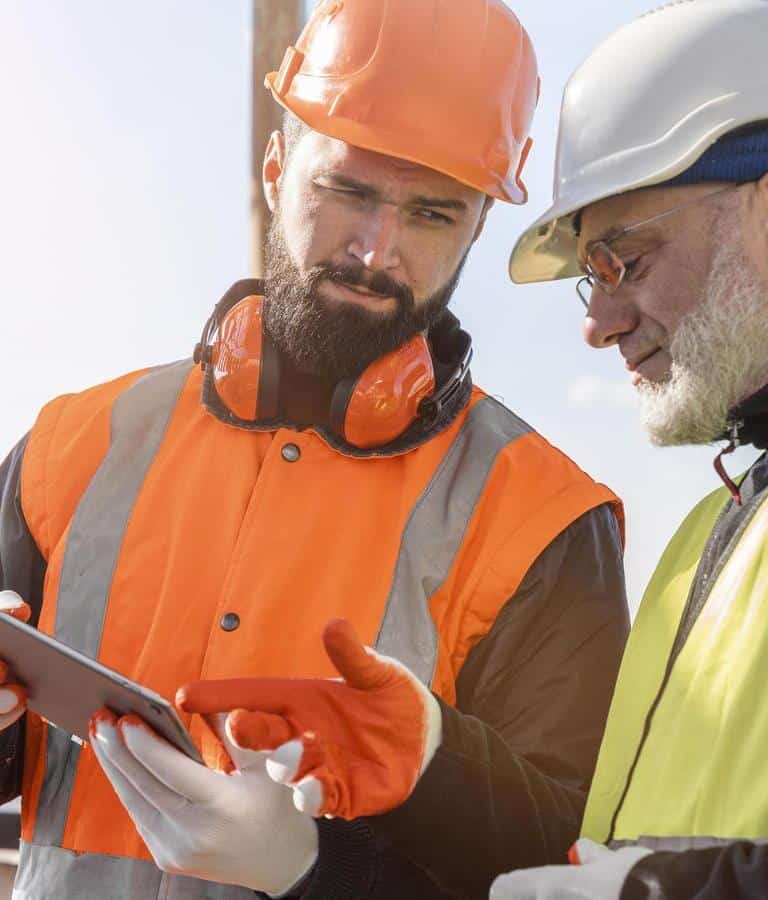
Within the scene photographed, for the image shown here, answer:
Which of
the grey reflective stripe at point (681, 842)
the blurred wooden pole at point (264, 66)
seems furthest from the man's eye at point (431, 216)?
the blurred wooden pole at point (264, 66)

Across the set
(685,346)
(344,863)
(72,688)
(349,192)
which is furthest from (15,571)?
(685,346)

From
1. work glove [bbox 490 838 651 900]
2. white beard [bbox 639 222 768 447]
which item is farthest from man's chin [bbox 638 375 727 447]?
work glove [bbox 490 838 651 900]

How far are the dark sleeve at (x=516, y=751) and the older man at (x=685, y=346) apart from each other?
123 millimetres

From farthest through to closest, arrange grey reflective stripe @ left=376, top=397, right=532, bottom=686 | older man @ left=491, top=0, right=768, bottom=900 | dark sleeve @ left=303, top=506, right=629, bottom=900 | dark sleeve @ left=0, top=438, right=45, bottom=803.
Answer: dark sleeve @ left=0, top=438, right=45, bottom=803 < grey reflective stripe @ left=376, top=397, right=532, bottom=686 < dark sleeve @ left=303, top=506, right=629, bottom=900 < older man @ left=491, top=0, right=768, bottom=900

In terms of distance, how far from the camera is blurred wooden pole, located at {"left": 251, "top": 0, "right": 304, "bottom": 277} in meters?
4.46

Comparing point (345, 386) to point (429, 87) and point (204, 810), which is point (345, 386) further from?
point (204, 810)

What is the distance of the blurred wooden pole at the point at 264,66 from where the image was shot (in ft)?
14.6

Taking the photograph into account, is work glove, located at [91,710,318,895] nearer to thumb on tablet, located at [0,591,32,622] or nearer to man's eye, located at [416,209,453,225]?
thumb on tablet, located at [0,591,32,622]

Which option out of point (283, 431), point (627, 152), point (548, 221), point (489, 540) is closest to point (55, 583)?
point (283, 431)

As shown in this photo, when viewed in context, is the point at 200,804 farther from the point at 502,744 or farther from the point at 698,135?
the point at 698,135

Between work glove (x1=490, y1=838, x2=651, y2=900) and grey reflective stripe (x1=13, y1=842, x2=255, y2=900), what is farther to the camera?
grey reflective stripe (x1=13, y1=842, x2=255, y2=900)

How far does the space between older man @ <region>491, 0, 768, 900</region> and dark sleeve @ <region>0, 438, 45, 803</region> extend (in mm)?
1158

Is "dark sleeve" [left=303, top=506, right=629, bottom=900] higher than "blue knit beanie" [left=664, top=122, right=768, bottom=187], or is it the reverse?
"blue knit beanie" [left=664, top=122, right=768, bottom=187]

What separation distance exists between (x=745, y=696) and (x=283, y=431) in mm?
1206
